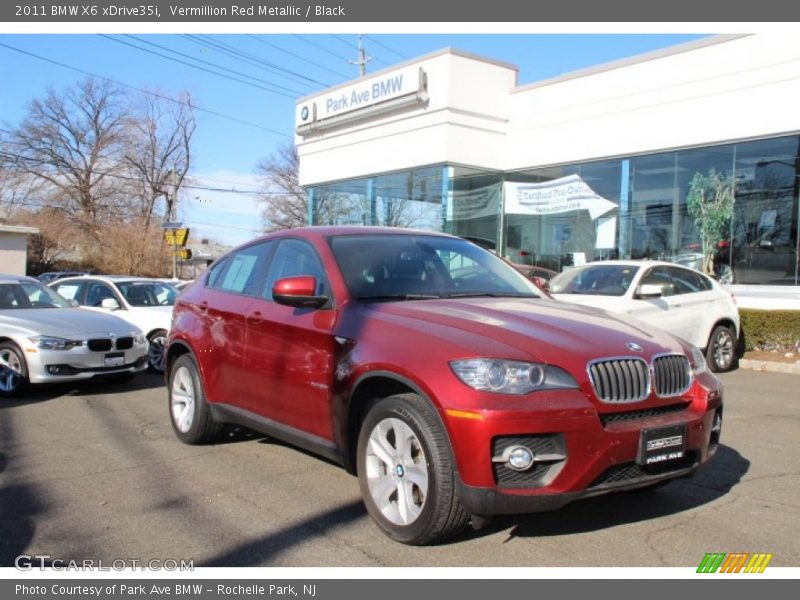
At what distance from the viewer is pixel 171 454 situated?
5809 millimetres

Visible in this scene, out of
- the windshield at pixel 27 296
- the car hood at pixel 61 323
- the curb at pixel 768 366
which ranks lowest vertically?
the curb at pixel 768 366

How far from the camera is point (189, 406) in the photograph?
608 cm

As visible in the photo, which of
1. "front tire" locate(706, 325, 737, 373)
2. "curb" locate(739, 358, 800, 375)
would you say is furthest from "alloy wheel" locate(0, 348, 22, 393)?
"curb" locate(739, 358, 800, 375)

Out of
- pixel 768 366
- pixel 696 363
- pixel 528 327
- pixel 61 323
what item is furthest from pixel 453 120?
pixel 528 327

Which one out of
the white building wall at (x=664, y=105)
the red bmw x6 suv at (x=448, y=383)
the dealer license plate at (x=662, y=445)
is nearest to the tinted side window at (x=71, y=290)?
the red bmw x6 suv at (x=448, y=383)

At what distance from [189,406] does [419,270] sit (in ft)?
8.18

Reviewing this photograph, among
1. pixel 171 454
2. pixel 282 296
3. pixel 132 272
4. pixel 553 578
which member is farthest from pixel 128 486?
pixel 132 272

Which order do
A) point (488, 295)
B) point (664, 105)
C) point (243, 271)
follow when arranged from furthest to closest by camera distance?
point (664, 105) → point (243, 271) → point (488, 295)

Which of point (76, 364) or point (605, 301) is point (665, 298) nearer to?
point (605, 301)

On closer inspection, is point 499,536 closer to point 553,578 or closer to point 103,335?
point 553,578

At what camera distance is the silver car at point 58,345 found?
27.4 ft

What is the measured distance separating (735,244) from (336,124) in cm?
1217

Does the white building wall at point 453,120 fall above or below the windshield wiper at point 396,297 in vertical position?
above

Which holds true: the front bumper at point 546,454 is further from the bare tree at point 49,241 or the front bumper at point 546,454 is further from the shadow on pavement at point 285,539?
the bare tree at point 49,241
